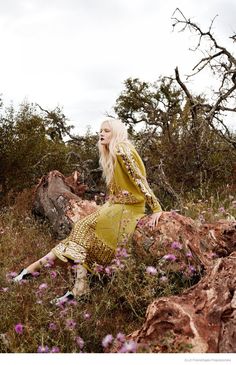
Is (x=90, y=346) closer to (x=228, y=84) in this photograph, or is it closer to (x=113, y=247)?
(x=113, y=247)

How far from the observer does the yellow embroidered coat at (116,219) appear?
308 cm

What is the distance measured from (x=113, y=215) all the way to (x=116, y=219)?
32 millimetres

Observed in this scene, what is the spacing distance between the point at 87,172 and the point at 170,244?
334cm

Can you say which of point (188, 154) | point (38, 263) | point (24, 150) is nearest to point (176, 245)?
point (38, 263)

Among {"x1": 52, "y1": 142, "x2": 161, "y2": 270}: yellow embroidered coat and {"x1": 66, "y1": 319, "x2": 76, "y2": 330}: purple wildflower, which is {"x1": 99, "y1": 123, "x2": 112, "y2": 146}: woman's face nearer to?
{"x1": 52, "y1": 142, "x2": 161, "y2": 270}: yellow embroidered coat

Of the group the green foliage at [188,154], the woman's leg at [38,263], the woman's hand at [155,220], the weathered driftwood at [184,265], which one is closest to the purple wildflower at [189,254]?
the weathered driftwood at [184,265]

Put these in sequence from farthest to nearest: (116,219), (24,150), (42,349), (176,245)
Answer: (24,150) → (116,219) → (176,245) → (42,349)

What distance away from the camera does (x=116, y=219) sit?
10.2 ft

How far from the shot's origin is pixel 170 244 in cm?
287

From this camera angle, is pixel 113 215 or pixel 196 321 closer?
pixel 196 321

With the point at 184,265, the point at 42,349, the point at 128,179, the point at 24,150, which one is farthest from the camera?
the point at 24,150

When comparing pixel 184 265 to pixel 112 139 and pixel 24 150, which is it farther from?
pixel 24 150

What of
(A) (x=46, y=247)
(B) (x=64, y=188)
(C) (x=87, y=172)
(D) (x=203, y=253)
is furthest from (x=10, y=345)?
(C) (x=87, y=172)

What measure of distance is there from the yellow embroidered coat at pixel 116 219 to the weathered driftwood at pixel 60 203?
1235mm
